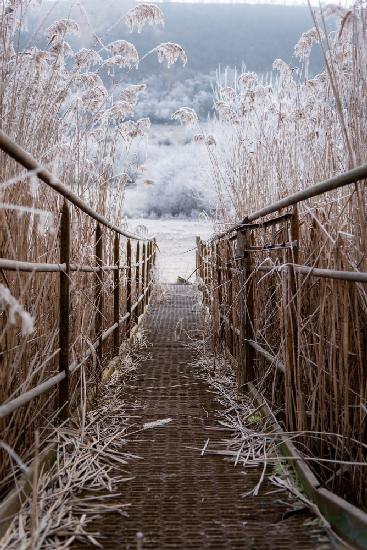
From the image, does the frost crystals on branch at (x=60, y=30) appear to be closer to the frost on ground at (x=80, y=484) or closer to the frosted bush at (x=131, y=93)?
the frosted bush at (x=131, y=93)

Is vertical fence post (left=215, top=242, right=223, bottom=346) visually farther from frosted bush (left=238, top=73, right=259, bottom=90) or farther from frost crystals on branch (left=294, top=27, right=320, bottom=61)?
frost crystals on branch (left=294, top=27, right=320, bottom=61)

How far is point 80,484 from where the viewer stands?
6.43 feet

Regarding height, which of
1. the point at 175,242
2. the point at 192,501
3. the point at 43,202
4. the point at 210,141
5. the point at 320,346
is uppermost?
the point at 210,141

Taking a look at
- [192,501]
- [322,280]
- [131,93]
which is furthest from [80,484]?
[131,93]

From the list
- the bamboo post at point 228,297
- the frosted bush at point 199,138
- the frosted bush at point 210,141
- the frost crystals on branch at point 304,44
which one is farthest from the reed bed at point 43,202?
the frosted bush at point 199,138

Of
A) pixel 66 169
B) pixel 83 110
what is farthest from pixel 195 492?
pixel 83 110

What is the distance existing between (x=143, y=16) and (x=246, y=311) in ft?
6.06

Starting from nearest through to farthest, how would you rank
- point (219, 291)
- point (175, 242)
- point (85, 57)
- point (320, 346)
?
point (320, 346)
point (85, 57)
point (219, 291)
point (175, 242)

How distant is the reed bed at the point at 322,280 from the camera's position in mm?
1761

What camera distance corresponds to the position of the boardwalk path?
160cm

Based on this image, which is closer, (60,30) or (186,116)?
(60,30)

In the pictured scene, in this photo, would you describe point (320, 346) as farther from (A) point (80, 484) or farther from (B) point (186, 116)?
(B) point (186, 116)

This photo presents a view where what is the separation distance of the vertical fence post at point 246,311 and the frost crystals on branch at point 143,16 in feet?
4.67

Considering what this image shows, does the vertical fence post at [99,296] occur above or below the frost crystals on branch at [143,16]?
below
